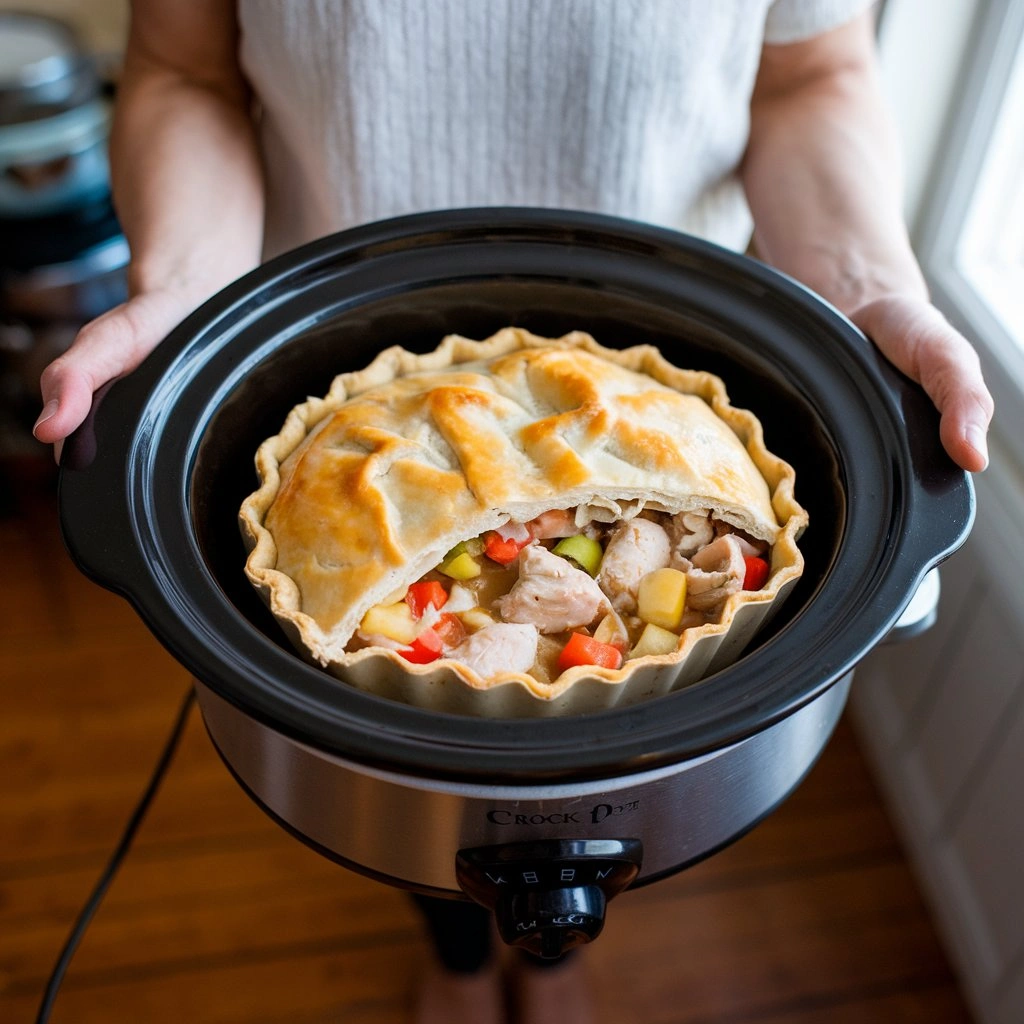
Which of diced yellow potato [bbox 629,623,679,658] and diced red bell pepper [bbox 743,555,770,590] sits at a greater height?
diced red bell pepper [bbox 743,555,770,590]

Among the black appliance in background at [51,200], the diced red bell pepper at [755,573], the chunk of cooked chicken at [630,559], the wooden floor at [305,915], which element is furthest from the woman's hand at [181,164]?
the wooden floor at [305,915]

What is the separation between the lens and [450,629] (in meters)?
0.87

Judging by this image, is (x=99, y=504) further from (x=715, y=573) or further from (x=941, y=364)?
(x=941, y=364)

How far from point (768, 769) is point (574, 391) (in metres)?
0.37

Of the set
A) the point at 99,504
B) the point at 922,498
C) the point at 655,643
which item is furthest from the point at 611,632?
the point at 99,504

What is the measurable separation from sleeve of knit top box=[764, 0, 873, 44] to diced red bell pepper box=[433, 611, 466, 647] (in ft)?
2.57

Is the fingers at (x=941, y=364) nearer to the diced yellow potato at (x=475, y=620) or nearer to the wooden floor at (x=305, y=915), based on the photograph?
the diced yellow potato at (x=475, y=620)

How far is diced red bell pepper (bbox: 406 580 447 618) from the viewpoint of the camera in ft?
2.85

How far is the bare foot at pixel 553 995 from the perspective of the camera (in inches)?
63.9

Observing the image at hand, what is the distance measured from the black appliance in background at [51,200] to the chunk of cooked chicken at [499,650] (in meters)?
1.47

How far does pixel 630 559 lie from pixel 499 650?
0.48ft

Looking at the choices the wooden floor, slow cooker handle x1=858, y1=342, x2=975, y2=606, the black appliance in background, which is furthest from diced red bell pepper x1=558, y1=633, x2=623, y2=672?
the black appliance in background

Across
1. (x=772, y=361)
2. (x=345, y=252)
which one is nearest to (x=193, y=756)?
(x=345, y=252)

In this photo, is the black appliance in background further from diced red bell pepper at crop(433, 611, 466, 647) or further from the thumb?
diced red bell pepper at crop(433, 611, 466, 647)
